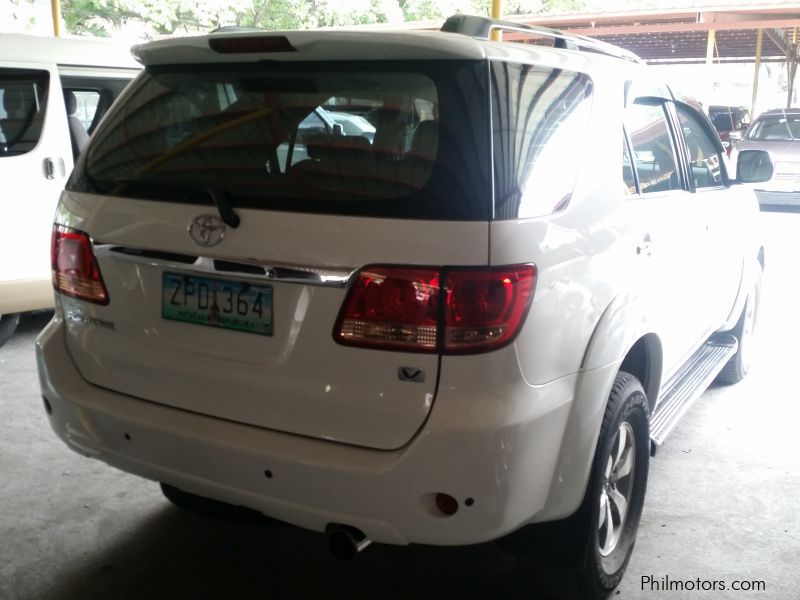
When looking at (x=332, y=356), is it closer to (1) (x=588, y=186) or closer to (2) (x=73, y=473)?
(1) (x=588, y=186)

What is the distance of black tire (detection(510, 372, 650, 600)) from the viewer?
8.17ft

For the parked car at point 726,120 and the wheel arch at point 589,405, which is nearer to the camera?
the wheel arch at point 589,405

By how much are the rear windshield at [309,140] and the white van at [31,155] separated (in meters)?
2.92

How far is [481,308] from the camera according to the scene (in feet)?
6.67

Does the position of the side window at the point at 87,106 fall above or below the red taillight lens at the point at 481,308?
above

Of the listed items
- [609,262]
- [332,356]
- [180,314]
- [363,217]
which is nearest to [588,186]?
[609,262]

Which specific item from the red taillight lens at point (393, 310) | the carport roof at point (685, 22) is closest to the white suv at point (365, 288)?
the red taillight lens at point (393, 310)

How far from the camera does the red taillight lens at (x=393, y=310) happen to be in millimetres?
2029

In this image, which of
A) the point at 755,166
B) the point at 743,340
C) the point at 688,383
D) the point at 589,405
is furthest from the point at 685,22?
the point at 589,405

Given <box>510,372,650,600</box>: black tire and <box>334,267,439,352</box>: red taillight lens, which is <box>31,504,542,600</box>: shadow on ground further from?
<box>334,267,439,352</box>: red taillight lens

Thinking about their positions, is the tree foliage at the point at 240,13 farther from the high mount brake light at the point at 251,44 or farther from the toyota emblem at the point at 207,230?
the toyota emblem at the point at 207,230

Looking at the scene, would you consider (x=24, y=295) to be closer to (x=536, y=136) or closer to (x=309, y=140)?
(x=309, y=140)

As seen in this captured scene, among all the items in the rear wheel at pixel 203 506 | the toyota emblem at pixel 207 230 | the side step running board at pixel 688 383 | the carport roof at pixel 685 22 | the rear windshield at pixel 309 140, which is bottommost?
the rear wheel at pixel 203 506

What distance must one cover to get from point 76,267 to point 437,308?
1.18 meters
